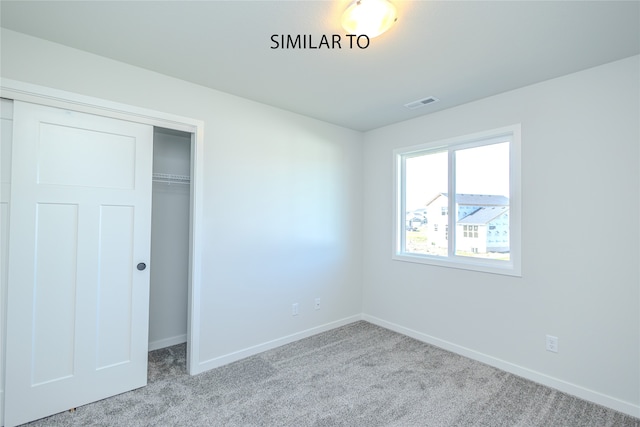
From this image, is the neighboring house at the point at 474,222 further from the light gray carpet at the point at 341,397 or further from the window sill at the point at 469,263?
the light gray carpet at the point at 341,397

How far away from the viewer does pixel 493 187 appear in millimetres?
2988

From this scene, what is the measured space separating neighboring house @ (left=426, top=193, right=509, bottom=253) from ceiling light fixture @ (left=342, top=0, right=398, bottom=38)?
204cm

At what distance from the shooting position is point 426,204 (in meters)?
3.61

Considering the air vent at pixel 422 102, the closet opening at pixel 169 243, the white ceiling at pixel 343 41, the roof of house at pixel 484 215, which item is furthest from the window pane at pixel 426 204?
the closet opening at pixel 169 243

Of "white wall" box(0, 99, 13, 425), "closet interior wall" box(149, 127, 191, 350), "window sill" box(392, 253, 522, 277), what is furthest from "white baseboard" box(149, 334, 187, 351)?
"window sill" box(392, 253, 522, 277)

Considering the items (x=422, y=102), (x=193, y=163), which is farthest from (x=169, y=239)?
(x=422, y=102)

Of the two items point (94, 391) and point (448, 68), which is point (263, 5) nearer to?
point (448, 68)

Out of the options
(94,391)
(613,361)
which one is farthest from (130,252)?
(613,361)

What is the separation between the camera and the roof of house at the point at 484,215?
294 centimetres

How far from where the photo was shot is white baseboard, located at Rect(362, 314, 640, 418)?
220cm

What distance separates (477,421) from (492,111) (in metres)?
2.57

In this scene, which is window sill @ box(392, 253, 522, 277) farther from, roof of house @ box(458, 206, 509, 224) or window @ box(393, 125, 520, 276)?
roof of house @ box(458, 206, 509, 224)

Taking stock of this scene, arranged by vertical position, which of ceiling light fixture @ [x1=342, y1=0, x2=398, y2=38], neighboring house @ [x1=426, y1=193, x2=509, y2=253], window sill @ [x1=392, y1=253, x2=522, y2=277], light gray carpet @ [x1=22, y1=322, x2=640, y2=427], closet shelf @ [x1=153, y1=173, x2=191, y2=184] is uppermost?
ceiling light fixture @ [x1=342, y1=0, x2=398, y2=38]

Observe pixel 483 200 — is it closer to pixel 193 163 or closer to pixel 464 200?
pixel 464 200
